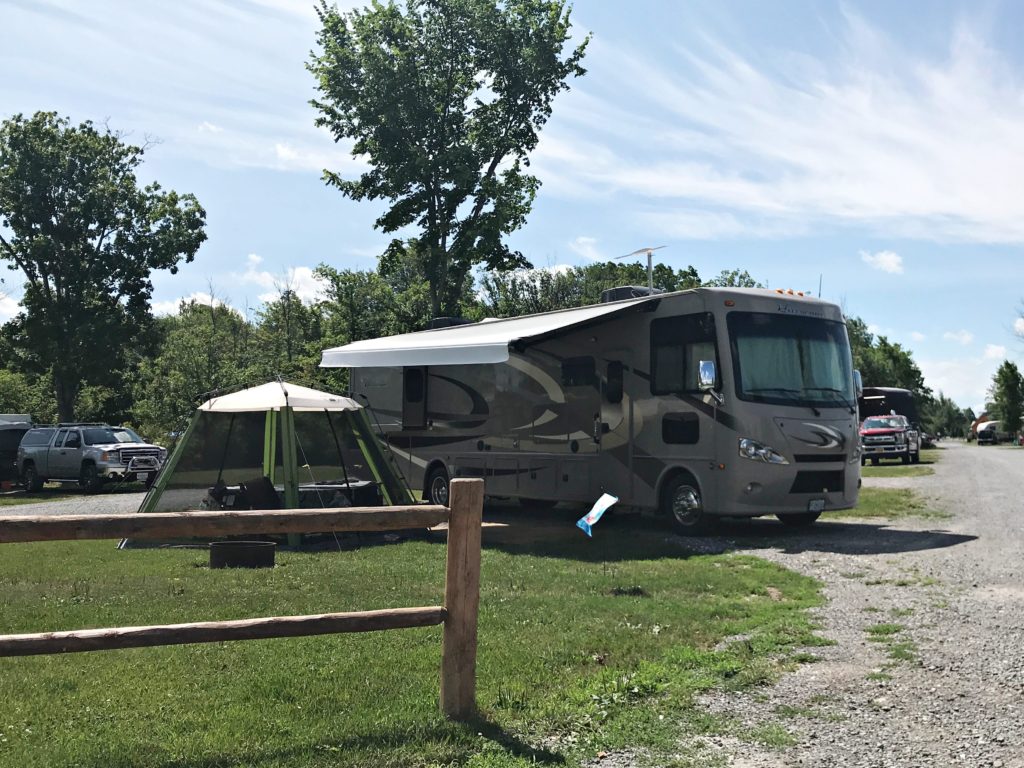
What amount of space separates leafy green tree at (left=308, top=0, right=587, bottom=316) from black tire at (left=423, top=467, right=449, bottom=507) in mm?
16134

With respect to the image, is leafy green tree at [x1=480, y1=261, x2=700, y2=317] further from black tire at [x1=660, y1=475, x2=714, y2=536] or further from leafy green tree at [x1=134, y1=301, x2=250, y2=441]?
black tire at [x1=660, y1=475, x2=714, y2=536]

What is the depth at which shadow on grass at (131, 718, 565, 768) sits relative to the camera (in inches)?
182

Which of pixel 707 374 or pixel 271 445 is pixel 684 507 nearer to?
pixel 707 374

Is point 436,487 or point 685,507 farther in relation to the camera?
point 436,487

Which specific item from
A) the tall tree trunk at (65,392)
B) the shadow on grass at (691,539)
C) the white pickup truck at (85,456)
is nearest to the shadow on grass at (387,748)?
the shadow on grass at (691,539)

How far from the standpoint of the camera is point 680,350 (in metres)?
13.6

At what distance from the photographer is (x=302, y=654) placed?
262 inches

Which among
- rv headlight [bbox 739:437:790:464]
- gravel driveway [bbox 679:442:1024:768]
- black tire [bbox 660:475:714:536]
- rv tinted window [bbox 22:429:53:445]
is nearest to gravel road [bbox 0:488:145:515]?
rv tinted window [bbox 22:429:53:445]

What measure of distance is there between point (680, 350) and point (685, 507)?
2.11 meters

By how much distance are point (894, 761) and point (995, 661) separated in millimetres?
2074

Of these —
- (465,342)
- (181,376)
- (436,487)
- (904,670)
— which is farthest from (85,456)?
(904,670)

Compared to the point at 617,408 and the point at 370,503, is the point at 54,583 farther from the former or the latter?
the point at 617,408

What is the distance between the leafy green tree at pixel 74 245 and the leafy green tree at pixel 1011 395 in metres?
72.4

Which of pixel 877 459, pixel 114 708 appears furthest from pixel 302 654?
pixel 877 459
